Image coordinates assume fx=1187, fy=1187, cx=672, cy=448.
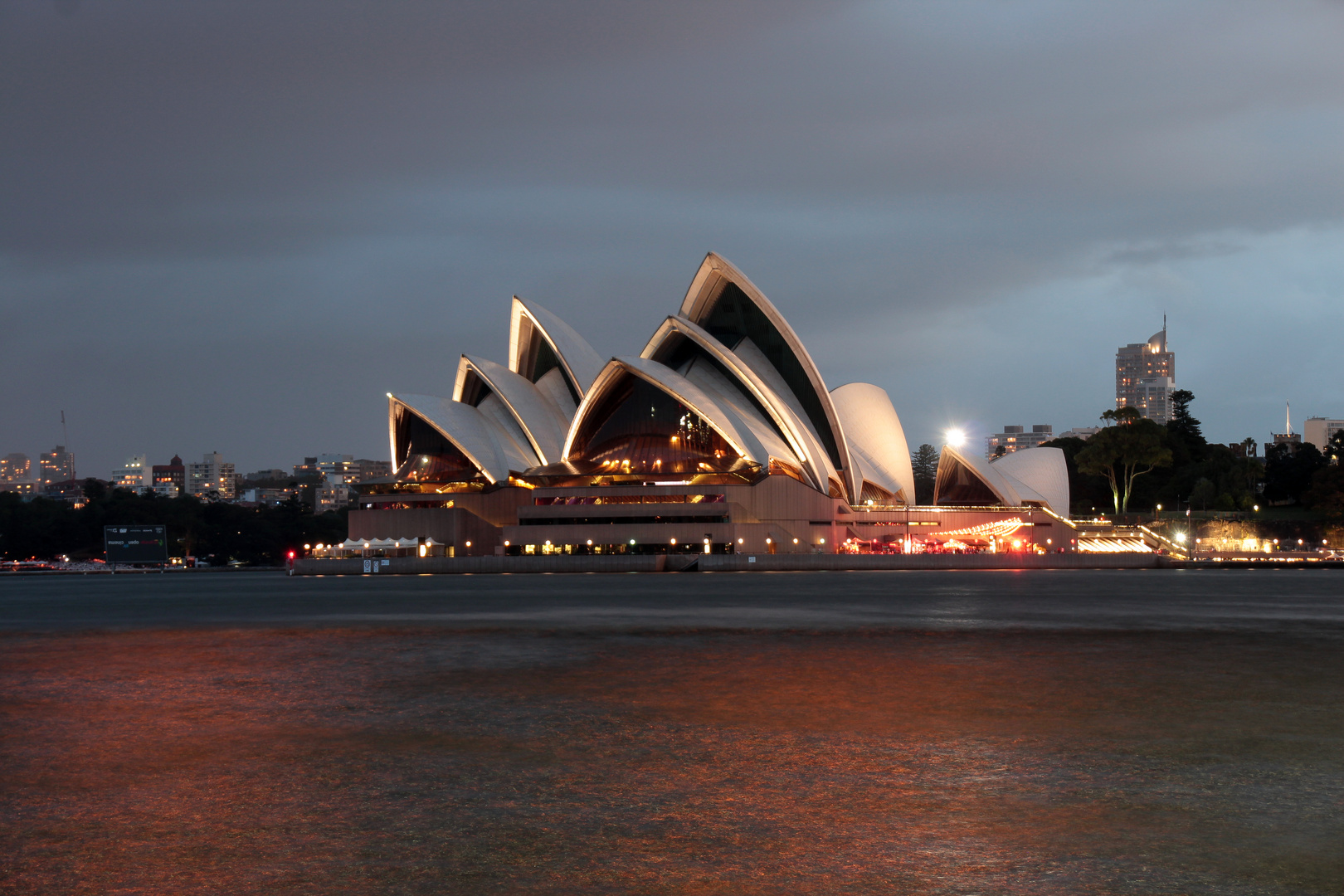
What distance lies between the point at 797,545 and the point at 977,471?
18362 mm

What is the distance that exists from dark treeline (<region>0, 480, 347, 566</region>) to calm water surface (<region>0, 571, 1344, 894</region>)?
4569 inches

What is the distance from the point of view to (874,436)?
8731 centimetres

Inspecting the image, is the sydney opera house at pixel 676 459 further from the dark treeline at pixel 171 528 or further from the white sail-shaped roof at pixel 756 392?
the dark treeline at pixel 171 528

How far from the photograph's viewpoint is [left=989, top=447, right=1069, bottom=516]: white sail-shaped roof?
92125 millimetres

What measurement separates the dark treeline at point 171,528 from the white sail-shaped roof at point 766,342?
6745cm

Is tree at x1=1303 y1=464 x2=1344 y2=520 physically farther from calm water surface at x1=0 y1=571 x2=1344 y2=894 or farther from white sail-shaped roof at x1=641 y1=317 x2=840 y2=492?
calm water surface at x1=0 y1=571 x2=1344 y2=894

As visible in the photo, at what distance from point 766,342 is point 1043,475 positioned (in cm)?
2833

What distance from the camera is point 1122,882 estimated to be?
6125 mm

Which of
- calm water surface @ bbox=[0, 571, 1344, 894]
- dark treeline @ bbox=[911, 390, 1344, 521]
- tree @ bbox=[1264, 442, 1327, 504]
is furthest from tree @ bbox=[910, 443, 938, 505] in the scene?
calm water surface @ bbox=[0, 571, 1344, 894]

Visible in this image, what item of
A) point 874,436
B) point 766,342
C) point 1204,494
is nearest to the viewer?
point 766,342

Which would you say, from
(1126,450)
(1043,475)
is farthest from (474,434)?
(1126,450)

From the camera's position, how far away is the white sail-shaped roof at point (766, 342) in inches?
3024

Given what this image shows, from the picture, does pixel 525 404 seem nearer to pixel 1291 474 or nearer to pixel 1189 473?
pixel 1189 473

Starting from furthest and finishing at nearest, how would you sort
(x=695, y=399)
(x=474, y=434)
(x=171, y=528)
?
1. (x=171, y=528)
2. (x=474, y=434)
3. (x=695, y=399)
